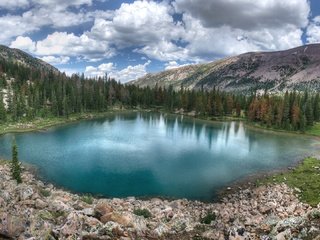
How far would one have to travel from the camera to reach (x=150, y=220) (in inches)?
1396

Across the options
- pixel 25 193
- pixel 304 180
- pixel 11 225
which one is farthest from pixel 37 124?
pixel 11 225

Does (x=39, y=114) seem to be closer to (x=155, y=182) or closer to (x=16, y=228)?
(x=155, y=182)

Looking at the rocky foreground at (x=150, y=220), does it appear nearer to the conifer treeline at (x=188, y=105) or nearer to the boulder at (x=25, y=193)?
the boulder at (x=25, y=193)

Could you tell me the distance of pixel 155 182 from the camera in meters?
59.4

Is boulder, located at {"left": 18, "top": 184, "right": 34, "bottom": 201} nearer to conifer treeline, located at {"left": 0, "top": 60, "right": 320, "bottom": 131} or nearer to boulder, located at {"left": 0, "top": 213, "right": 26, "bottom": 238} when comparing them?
boulder, located at {"left": 0, "top": 213, "right": 26, "bottom": 238}

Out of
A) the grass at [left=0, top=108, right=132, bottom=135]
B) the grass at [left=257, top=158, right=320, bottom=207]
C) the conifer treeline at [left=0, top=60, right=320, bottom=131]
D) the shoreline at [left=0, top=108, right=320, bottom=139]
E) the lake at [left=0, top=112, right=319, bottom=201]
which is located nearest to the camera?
the grass at [left=257, top=158, right=320, bottom=207]

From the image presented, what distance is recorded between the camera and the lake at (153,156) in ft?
191

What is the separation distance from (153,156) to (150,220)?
44830 mm

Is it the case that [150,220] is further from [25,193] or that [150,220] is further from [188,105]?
[188,105]

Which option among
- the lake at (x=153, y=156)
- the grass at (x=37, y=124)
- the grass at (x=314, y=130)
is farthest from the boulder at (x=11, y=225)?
the grass at (x=314, y=130)

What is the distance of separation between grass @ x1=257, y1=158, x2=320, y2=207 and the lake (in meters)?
5.33

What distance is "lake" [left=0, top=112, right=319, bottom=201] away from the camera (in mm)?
58094

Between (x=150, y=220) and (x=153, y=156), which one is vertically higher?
(x=150, y=220)

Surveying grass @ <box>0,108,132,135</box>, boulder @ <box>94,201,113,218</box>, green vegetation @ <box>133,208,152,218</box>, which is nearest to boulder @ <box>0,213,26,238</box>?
boulder @ <box>94,201,113,218</box>
